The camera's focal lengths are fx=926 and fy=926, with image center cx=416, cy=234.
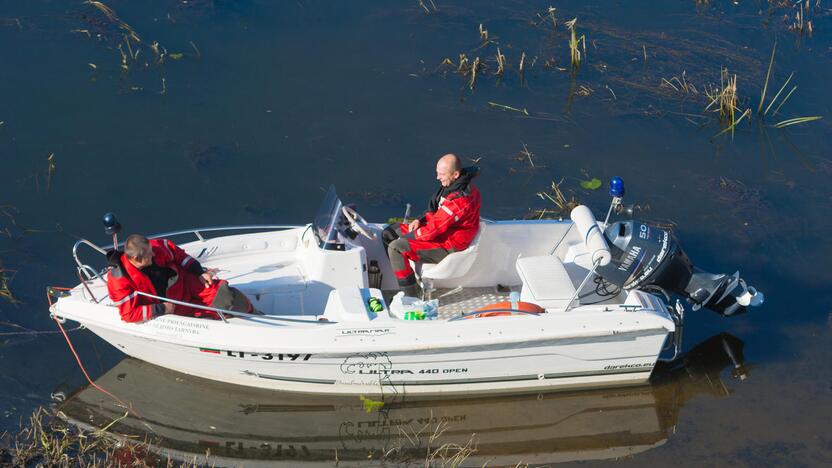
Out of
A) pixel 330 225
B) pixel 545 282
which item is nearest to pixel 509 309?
pixel 545 282

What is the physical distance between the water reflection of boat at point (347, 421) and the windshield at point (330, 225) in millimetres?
1295

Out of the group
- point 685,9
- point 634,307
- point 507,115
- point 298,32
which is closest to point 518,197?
point 507,115

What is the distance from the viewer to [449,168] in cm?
773

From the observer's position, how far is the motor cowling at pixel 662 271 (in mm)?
7688

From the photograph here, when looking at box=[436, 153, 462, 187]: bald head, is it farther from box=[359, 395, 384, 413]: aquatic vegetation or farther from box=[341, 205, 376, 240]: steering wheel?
box=[359, 395, 384, 413]: aquatic vegetation

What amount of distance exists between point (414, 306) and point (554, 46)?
651 centimetres

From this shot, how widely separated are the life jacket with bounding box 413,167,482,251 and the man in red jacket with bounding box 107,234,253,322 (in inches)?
65.7

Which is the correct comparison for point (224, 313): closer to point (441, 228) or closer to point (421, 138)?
point (441, 228)

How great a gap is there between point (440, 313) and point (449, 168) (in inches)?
51.4

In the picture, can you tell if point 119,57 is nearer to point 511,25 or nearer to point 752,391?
point 511,25

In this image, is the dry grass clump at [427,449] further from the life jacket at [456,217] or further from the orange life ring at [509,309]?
the life jacket at [456,217]

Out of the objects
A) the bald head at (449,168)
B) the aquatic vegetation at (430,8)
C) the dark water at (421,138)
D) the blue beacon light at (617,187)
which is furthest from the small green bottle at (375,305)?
the aquatic vegetation at (430,8)

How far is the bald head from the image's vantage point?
7.71 m

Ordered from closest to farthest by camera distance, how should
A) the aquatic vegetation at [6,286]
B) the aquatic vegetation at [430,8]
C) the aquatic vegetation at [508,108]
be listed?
1. the aquatic vegetation at [6,286]
2. the aquatic vegetation at [508,108]
3. the aquatic vegetation at [430,8]
